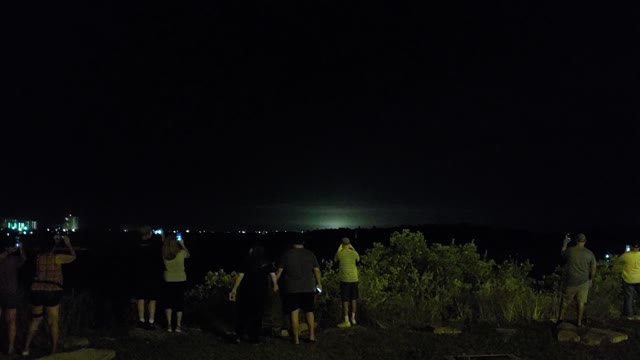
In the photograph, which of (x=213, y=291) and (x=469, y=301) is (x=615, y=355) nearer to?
(x=469, y=301)

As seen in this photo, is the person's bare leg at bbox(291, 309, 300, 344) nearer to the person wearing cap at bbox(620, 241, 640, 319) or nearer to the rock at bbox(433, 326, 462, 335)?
the rock at bbox(433, 326, 462, 335)

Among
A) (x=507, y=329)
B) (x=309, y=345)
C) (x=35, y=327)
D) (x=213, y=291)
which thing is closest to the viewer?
(x=35, y=327)

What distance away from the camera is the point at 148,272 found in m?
12.6

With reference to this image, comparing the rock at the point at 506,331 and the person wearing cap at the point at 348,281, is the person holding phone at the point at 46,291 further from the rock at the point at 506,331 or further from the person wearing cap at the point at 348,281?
the rock at the point at 506,331

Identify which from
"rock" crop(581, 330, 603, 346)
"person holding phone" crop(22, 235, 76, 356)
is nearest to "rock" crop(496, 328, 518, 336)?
"rock" crop(581, 330, 603, 346)

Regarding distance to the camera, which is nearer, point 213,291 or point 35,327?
point 35,327

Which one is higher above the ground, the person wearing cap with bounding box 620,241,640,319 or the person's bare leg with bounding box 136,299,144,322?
the person wearing cap with bounding box 620,241,640,319

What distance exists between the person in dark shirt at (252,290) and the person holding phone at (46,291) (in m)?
2.76

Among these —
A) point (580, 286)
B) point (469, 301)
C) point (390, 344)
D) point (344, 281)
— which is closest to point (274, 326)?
point (344, 281)

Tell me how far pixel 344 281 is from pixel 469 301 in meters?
2.97

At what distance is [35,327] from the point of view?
1075 cm

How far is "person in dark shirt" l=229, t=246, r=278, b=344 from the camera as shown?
12.0 m

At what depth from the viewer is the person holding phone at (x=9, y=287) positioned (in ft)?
35.0

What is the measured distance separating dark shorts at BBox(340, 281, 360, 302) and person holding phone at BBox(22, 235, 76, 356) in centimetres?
517
